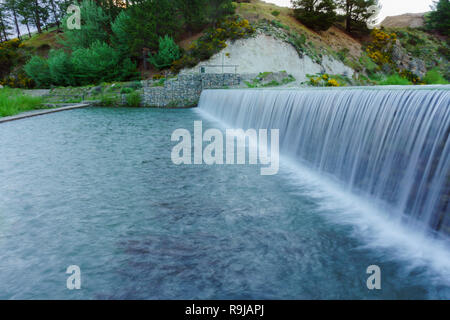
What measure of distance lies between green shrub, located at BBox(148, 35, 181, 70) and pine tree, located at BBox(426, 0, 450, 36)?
38606mm

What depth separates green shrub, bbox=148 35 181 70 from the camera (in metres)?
28.4

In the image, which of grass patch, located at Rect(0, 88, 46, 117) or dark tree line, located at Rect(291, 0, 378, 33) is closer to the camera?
grass patch, located at Rect(0, 88, 46, 117)

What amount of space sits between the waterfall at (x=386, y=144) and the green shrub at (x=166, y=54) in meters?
23.0

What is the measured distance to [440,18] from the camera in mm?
43000

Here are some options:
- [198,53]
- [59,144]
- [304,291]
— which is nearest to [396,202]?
[304,291]

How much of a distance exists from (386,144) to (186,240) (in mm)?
3493

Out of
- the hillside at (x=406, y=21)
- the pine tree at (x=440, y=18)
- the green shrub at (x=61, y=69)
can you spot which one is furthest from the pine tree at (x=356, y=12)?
the green shrub at (x=61, y=69)

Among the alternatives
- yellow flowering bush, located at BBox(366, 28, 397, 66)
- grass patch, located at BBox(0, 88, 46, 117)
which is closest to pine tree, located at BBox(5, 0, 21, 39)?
grass patch, located at BBox(0, 88, 46, 117)

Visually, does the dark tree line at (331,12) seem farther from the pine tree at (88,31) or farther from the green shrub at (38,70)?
the green shrub at (38,70)

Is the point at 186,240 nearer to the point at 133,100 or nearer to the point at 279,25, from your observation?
the point at 133,100

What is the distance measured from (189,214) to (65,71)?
100 ft

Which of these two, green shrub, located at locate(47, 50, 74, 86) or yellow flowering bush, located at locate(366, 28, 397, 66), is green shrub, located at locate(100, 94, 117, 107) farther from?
yellow flowering bush, located at locate(366, 28, 397, 66)

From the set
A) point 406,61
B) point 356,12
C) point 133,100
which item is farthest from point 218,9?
point 406,61
